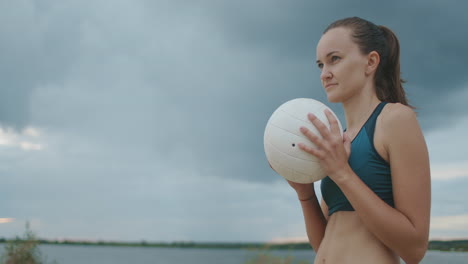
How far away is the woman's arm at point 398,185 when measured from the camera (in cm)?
302

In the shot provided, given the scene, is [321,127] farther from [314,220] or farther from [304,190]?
[314,220]

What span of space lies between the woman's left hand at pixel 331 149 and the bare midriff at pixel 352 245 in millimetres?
506

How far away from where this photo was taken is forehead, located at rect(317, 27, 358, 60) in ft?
11.3

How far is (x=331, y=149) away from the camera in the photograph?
10.1 ft

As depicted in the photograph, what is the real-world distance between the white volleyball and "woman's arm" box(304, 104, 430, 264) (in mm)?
134

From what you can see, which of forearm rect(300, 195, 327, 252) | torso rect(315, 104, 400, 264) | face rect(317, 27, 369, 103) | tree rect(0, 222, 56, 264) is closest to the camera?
torso rect(315, 104, 400, 264)

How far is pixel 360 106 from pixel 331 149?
0.70 m

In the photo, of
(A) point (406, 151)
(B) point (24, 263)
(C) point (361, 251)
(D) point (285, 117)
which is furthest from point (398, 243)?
(B) point (24, 263)

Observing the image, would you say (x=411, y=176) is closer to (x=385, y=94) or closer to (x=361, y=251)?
(x=361, y=251)

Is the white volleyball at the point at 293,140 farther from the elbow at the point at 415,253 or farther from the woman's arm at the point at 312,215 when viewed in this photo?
the elbow at the point at 415,253

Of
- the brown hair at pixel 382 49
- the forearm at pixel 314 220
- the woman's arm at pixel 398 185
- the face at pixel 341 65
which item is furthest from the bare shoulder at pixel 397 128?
the forearm at pixel 314 220

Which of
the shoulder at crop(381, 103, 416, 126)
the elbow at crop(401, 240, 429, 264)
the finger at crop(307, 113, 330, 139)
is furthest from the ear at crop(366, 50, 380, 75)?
the elbow at crop(401, 240, 429, 264)

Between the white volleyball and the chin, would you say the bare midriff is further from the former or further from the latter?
the chin

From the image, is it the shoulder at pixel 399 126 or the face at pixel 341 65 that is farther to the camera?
the face at pixel 341 65
